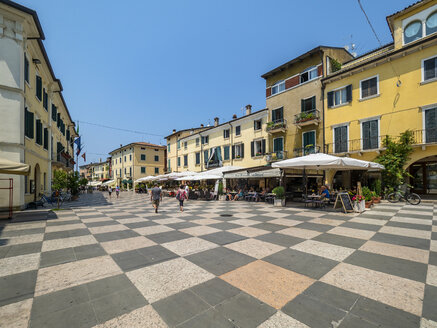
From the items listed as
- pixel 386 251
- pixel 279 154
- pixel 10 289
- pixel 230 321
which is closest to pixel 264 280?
pixel 230 321

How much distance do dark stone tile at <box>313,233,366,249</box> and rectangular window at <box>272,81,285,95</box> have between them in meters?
18.6

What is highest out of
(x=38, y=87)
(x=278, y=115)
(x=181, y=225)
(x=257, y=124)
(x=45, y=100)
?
(x=38, y=87)

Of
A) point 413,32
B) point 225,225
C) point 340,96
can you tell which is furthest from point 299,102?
point 225,225

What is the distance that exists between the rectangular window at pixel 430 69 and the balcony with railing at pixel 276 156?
421 inches

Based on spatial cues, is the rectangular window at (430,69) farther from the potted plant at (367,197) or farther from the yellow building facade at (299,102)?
the potted plant at (367,197)

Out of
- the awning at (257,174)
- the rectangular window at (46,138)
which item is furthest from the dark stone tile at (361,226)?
the rectangular window at (46,138)

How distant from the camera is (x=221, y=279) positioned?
135 inches

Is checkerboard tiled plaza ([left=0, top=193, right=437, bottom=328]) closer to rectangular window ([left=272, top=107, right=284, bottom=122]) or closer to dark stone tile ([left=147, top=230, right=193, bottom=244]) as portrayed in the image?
dark stone tile ([left=147, top=230, right=193, bottom=244])

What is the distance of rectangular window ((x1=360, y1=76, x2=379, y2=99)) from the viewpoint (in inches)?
A: 613

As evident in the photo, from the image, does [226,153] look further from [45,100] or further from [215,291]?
[215,291]

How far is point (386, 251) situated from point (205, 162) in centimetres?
2598

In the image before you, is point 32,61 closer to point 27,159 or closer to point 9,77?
point 9,77

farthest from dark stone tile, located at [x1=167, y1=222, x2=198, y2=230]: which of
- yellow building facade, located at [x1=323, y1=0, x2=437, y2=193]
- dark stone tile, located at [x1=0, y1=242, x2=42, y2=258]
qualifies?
yellow building facade, located at [x1=323, y1=0, x2=437, y2=193]

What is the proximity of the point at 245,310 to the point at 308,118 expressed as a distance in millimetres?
18481
